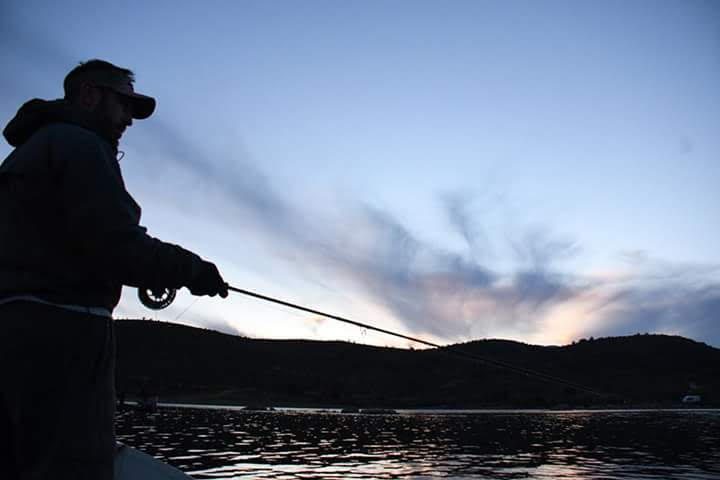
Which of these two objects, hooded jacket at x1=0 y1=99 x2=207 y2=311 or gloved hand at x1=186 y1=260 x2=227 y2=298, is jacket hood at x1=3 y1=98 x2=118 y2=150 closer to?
hooded jacket at x1=0 y1=99 x2=207 y2=311

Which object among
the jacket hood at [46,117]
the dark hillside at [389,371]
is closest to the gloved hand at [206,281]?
the jacket hood at [46,117]

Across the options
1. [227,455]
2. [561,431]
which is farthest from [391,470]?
[561,431]

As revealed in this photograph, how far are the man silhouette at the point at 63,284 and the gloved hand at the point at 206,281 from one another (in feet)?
0.70

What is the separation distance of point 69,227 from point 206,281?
845 mm

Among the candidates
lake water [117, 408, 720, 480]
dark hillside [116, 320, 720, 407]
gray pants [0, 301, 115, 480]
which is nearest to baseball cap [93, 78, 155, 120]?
gray pants [0, 301, 115, 480]

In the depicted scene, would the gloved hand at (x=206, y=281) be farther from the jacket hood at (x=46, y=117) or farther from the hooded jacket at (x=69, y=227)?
the jacket hood at (x=46, y=117)

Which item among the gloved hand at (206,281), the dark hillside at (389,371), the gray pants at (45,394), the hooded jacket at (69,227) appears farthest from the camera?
the dark hillside at (389,371)

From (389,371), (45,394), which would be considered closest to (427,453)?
(45,394)

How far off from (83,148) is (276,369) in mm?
151769

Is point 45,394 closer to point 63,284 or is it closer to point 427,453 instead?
point 63,284

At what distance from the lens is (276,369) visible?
493 ft

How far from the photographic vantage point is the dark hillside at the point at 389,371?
412ft

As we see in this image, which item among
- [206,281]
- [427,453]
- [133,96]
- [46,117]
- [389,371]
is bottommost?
[427,453]

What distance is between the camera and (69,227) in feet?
9.80
